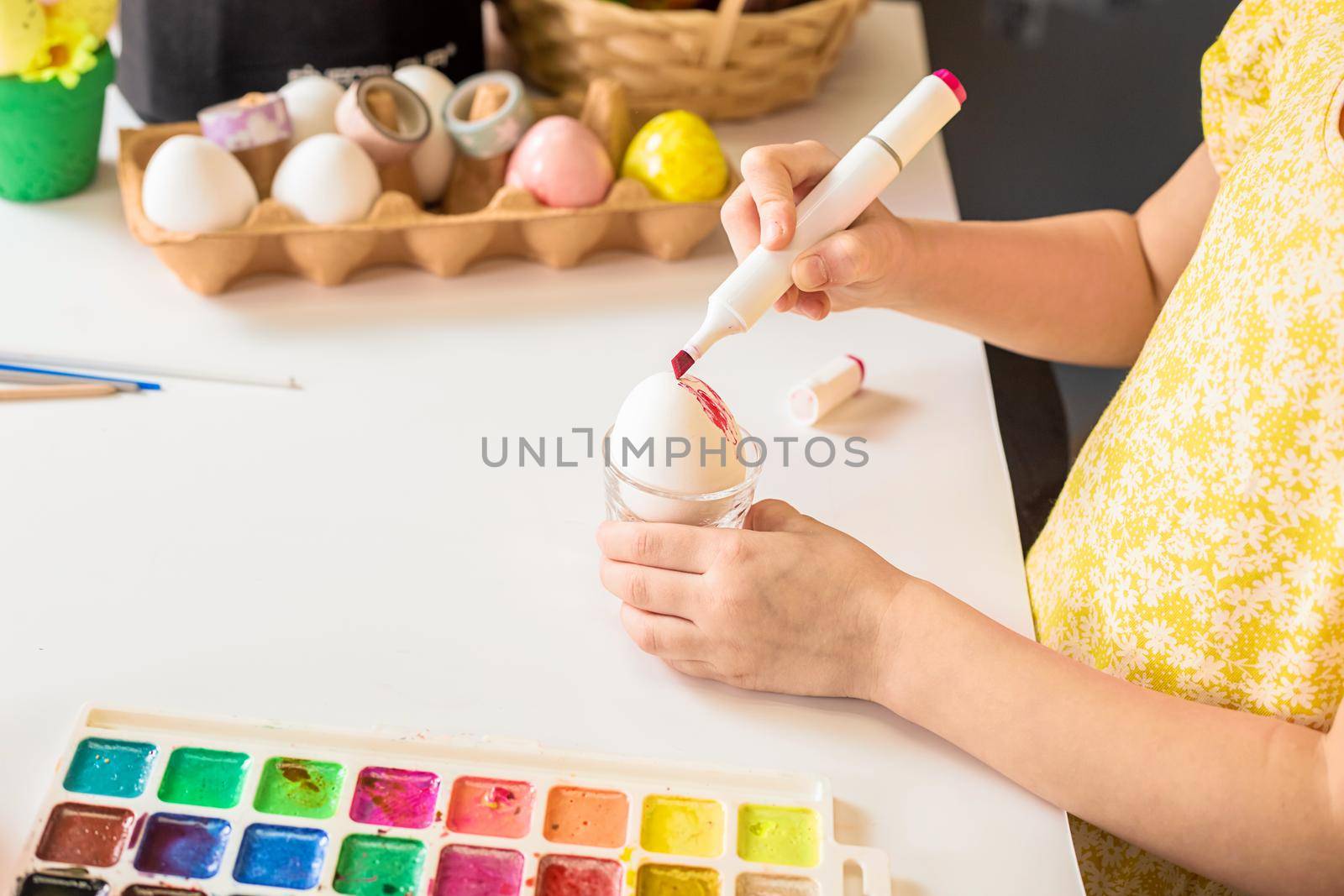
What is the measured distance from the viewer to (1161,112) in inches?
76.6

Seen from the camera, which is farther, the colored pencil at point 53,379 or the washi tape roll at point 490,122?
the washi tape roll at point 490,122

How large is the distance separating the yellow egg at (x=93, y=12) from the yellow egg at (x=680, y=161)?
1.35 feet

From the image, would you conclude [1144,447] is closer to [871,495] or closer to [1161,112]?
[871,495]

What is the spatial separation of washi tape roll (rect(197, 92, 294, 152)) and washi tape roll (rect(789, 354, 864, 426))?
43cm

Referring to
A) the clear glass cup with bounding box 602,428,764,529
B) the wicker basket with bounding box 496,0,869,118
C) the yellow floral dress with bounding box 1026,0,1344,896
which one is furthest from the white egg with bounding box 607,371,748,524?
the wicker basket with bounding box 496,0,869,118

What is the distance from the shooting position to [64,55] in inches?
35.5

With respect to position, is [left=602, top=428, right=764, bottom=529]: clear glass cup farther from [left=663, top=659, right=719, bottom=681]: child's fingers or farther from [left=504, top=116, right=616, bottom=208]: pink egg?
[left=504, top=116, right=616, bottom=208]: pink egg

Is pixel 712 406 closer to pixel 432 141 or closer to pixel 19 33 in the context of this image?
pixel 432 141

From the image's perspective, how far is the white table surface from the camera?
1.94 feet

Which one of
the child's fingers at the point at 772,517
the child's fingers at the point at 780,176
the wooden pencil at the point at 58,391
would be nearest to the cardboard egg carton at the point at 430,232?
the wooden pencil at the point at 58,391

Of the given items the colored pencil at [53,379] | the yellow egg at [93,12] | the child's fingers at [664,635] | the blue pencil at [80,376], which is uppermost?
the yellow egg at [93,12]

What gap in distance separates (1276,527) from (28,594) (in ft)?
2.14

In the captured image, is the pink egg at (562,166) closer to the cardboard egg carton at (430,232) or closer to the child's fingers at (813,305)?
the cardboard egg carton at (430,232)

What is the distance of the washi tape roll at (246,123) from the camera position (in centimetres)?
87
